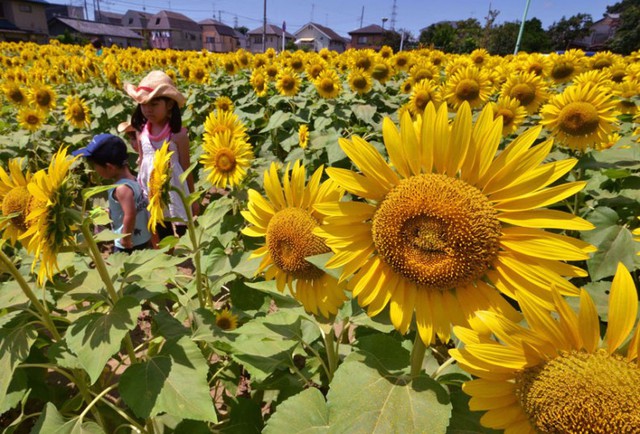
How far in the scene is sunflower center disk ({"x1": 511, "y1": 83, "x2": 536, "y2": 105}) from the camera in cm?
403

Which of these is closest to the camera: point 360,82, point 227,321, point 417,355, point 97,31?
point 417,355

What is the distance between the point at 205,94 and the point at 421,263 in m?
8.24

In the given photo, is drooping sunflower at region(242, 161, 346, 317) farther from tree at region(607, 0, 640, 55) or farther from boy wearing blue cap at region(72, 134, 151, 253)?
tree at region(607, 0, 640, 55)

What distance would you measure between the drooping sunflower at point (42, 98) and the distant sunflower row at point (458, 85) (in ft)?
0.04

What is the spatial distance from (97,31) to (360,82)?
56749 millimetres

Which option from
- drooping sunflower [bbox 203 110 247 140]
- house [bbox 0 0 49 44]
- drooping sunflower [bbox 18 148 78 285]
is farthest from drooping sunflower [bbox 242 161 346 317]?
house [bbox 0 0 49 44]

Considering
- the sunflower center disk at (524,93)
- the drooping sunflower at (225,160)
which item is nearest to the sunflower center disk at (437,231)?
the drooping sunflower at (225,160)

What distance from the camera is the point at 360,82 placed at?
5527 millimetres

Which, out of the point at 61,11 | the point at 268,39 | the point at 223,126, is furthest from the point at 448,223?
the point at 61,11

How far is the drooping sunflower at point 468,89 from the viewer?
14.3ft

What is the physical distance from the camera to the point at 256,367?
64.5 inches

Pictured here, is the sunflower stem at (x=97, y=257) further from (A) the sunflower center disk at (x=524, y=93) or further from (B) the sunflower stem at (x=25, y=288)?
(A) the sunflower center disk at (x=524, y=93)

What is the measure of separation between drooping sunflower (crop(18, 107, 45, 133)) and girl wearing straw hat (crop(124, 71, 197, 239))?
2.40 meters

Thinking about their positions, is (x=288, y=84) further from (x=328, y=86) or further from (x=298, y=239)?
(x=298, y=239)
